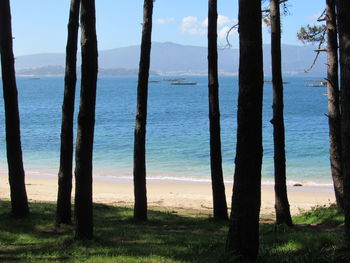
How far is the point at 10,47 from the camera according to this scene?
32.5 ft

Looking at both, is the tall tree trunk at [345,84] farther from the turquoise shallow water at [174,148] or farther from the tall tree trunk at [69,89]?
the turquoise shallow water at [174,148]

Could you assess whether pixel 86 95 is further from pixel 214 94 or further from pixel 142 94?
pixel 214 94

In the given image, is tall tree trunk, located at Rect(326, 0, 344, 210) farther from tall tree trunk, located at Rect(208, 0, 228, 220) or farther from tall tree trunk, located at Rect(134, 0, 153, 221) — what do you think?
tall tree trunk, located at Rect(134, 0, 153, 221)

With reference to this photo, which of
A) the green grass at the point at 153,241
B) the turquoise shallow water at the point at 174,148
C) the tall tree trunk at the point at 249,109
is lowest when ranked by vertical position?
the turquoise shallow water at the point at 174,148

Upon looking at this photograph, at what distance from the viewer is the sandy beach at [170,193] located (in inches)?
672

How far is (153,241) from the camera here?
8141 mm

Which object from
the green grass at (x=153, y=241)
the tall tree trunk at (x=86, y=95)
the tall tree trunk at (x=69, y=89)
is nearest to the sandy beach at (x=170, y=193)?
the green grass at (x=153, y=241)

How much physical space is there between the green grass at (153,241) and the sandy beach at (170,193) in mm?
4990

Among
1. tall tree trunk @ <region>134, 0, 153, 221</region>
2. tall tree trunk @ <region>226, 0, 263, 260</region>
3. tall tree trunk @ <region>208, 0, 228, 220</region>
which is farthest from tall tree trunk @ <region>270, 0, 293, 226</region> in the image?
tall tree trunk @ <region>226, 0, 263, 260</region>

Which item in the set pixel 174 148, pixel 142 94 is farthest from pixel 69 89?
pixel 174 148

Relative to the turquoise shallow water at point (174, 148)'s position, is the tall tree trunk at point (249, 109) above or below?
above

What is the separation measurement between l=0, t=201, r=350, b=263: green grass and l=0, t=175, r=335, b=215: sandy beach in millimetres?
4990

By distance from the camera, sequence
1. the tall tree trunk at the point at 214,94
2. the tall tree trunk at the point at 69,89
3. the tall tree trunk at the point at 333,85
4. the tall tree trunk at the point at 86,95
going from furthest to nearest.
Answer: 1. the tall tree trunk at the point at 333,85
2. the tall tree trunk at the point at 214,94
3. the tall tree trunk at the point at 69,89
4. the tall tree trunk at the point at 86,95

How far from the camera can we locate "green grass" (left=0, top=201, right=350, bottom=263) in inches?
245
